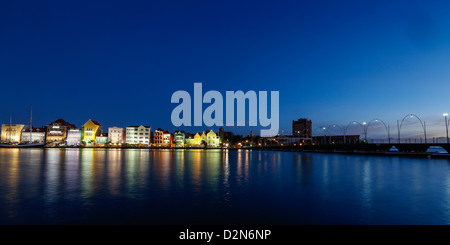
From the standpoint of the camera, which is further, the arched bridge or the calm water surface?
the arched bridge

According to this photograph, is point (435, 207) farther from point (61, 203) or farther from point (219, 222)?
point (61, 203)

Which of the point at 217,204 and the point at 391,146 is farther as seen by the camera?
the point at 391,146

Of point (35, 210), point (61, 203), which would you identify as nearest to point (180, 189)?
point (61, 203)

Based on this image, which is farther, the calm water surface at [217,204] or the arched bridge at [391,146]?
the arched bridge at [391,146]

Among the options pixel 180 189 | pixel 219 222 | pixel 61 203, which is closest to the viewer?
pixel 219 222

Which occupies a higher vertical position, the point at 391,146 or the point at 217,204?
the point at 391,146

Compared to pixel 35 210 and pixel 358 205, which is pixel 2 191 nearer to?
pixel 35 210

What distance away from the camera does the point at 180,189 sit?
885 inches
